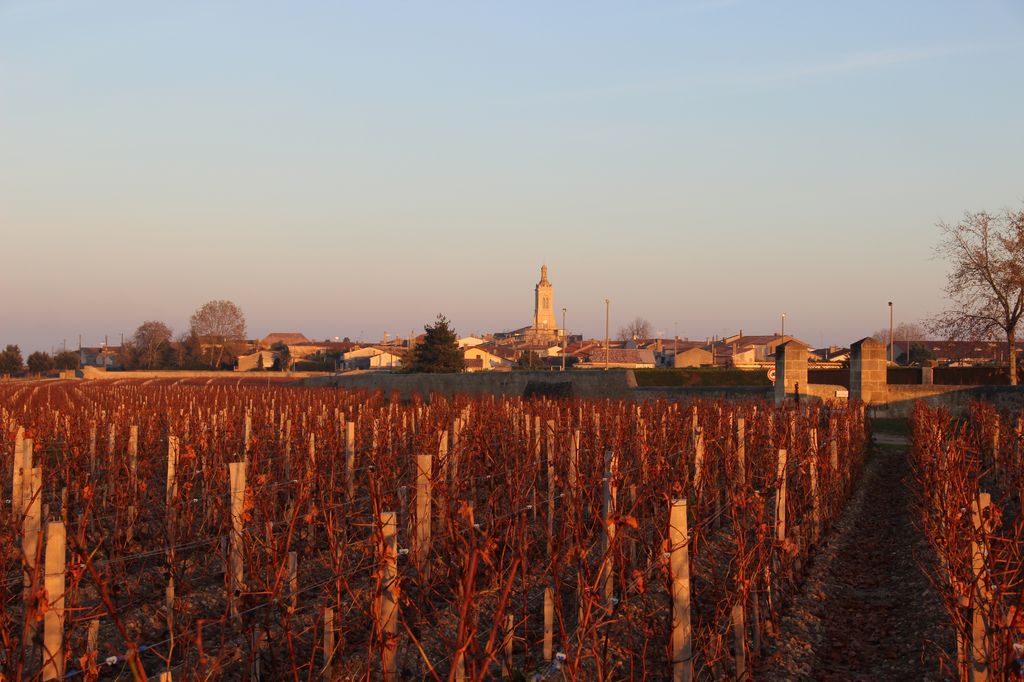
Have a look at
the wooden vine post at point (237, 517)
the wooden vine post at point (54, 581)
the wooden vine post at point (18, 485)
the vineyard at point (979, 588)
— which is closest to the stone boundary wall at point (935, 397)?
the vineyard at point (979, 588)

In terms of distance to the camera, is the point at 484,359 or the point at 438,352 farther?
the point at 484,359

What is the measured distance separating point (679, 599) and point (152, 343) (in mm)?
81901

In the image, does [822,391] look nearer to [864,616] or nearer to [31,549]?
[864,616]

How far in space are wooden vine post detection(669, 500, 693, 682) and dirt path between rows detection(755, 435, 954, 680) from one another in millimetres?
1447

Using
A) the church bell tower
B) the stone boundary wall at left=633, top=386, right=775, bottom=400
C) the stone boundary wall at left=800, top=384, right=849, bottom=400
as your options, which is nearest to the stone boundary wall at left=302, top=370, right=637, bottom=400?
the stone boundary wall at left=633, top=386, right=775, bottom=400

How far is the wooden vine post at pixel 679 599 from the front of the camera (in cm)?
510

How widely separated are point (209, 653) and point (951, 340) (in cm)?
3975

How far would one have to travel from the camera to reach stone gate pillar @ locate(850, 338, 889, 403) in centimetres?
2755

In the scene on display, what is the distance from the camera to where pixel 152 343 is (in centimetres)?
8131

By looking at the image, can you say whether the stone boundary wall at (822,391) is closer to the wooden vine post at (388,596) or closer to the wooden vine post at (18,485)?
the wooden vine post at (18,485)

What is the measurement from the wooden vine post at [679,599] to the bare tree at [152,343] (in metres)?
79.0

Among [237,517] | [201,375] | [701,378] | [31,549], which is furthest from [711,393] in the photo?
[201,375]

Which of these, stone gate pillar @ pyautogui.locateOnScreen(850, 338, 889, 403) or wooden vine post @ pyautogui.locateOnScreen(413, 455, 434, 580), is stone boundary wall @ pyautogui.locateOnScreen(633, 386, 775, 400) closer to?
stone gate pillar @ pyautogui.locateOnScreen(850, 338, 889, 403)

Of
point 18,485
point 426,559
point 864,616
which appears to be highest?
point 18,485
